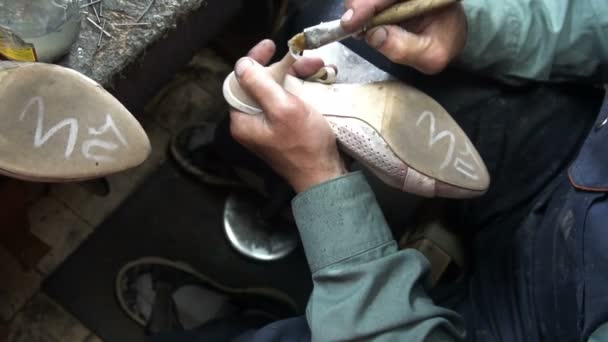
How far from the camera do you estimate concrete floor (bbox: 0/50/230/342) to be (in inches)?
38.6

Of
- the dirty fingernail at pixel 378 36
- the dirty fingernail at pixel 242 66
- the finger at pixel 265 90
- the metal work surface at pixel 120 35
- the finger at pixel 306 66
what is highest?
the dirty fingernail at pixel 378 36

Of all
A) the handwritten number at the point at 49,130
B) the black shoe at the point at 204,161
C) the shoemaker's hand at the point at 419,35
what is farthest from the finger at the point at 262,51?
the black shoe at the point at 204,161

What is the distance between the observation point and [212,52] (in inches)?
45.2

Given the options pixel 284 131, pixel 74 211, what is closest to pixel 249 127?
pixel 284 131

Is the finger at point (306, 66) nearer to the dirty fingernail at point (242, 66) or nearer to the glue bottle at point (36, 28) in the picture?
the dirty fingernail at point (242, 66)

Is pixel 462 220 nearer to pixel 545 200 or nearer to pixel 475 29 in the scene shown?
pixel 545 200

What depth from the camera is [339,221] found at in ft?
1.97

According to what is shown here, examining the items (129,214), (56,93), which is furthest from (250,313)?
(56,93)

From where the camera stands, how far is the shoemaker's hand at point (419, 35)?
585mm

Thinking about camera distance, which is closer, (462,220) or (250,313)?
(462,220)

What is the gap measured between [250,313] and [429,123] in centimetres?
46

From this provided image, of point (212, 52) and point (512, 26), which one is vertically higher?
point (512, 26)

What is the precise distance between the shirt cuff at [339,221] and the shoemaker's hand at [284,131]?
0.08 feet

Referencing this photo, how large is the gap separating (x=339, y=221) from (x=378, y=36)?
189 millimetres
